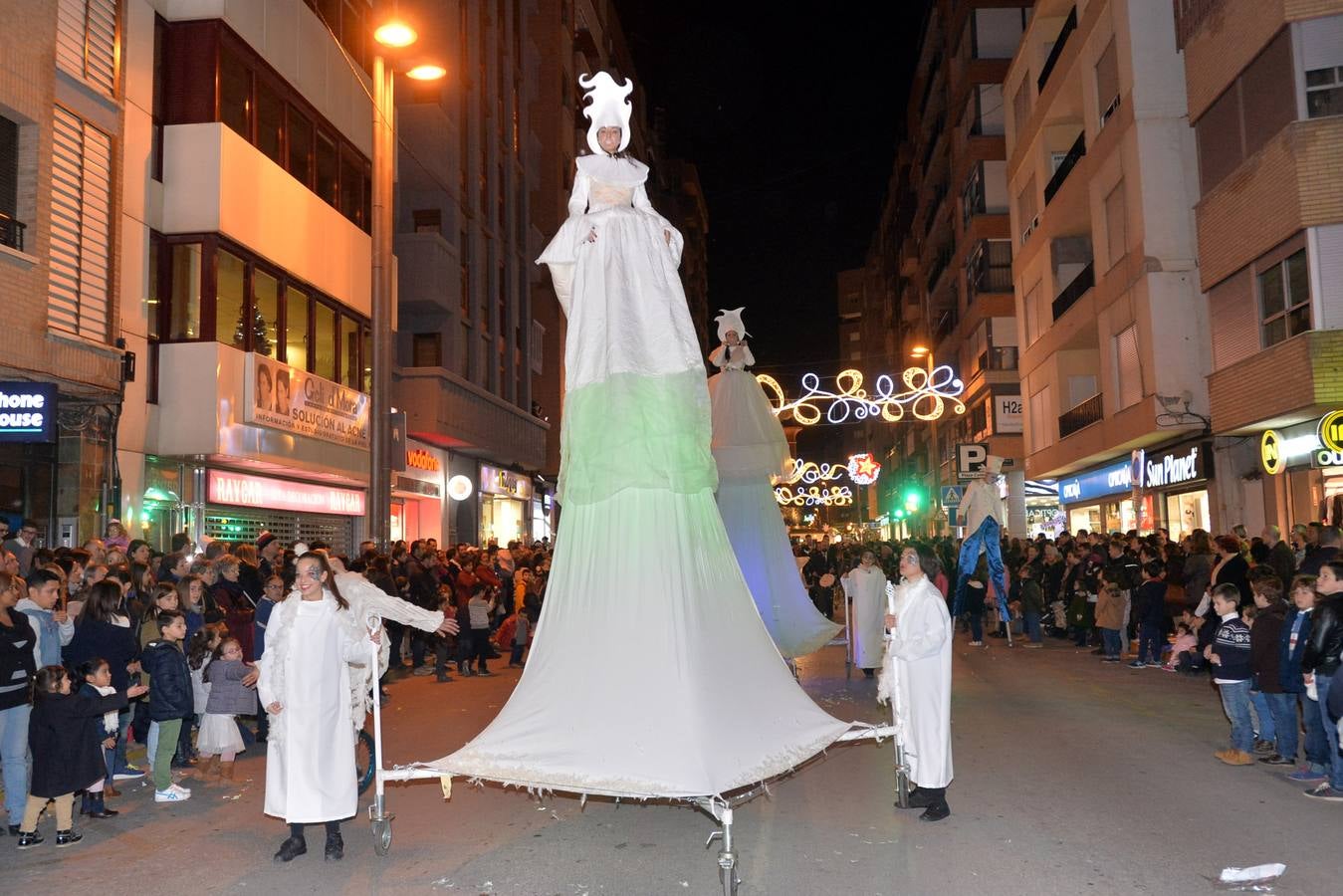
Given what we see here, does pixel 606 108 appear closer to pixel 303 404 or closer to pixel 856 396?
pixel 303 404

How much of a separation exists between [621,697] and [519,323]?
31.0m

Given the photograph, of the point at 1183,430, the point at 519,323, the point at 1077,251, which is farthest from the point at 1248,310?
the point at 519,323

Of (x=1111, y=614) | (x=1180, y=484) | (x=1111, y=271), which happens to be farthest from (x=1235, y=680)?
(x=1111, y=271)

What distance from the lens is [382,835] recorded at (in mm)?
6484

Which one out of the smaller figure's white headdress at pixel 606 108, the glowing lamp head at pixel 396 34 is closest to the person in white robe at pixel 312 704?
the smaller figure's white headdress at pixel 606 108

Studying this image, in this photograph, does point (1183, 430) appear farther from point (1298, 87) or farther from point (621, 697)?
point (621, 697)

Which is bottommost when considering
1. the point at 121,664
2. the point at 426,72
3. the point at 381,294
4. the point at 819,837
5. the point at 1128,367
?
the point at 819,837

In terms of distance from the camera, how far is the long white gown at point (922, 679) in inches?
→ 281

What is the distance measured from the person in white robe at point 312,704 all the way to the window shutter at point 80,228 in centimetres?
892

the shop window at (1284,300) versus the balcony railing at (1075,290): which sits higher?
the balcony railing at (1075,290)

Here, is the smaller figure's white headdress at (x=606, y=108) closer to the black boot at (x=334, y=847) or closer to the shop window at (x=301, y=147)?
the black boot at (x=334, y=847)

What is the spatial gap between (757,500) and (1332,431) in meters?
9.67

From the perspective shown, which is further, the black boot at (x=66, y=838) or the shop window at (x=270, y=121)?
the shop window at (x=270, y=121)

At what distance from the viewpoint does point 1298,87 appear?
18172 mm
